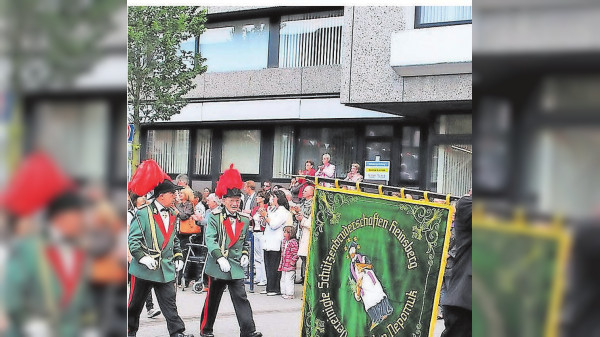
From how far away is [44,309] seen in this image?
1.52 metres

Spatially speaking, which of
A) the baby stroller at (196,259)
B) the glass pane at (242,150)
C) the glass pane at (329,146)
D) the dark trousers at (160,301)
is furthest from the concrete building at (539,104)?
the glass pane at (242,150)

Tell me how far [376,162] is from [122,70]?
13.3 metres

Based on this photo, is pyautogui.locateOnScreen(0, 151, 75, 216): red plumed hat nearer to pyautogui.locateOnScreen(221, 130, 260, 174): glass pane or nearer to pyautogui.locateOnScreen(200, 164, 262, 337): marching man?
pyautogui.locateOnScreen(200, 164, 262, 337): marching man

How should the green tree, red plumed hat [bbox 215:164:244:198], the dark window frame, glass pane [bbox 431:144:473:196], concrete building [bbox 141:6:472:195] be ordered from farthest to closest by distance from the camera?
the dark window frame < the green tree < glass pane [bbox 431:144:473:196] < concrete building [bbox 141:6:472:195] < red plumed hat [bbox 215:164:244:198]

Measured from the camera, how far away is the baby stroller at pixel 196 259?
10406mm

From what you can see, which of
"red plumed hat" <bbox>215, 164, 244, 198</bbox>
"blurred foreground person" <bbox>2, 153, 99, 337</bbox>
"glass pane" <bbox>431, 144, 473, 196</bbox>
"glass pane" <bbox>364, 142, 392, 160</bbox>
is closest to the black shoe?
"red plumed hat" <bbox>215, 164, 244, 198</bbox>

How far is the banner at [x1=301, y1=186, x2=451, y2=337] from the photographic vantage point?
435cm

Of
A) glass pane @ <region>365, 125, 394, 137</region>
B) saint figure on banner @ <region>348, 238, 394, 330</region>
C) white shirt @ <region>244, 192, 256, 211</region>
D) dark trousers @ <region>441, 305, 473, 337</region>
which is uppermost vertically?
glass pane @ <region>365, 125, 394, 137</region>

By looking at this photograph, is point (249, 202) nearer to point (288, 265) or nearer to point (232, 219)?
point (288, 265)

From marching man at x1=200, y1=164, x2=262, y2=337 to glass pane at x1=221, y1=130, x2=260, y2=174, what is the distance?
9771 mm

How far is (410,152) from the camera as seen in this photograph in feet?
47.1

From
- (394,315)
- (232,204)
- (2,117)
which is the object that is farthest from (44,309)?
(232,204)

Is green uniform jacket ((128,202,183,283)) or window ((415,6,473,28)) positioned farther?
window ((415,6,473,28))

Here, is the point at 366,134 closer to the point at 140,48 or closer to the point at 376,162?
the point at 376,162
